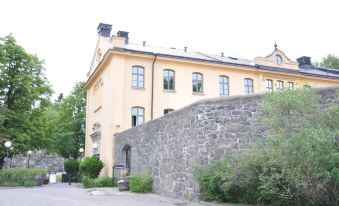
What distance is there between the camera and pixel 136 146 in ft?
65.8

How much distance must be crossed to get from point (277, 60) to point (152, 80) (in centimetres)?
1154

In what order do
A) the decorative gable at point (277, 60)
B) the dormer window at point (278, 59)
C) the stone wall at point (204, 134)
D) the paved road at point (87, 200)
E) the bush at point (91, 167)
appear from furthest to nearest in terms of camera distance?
the dormer window at point (278, 59) → the decorative gable at point (277, 60) → the bush at point (91, 167) → the stone wall at point (204, 134) → the paved road at point (87, 200)

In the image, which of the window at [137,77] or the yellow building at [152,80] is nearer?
the yellow building at [152,80]

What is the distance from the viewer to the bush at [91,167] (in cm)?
2369

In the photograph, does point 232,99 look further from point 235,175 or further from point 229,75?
point 229,75

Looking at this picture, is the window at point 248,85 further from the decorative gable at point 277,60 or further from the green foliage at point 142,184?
the green foliage at point 142,184

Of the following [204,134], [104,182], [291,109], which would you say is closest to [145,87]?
[104,182]

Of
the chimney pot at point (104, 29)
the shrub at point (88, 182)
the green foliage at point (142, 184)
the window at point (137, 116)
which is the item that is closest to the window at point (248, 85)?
the window at point (137, 116)

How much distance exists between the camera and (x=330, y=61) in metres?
46.4

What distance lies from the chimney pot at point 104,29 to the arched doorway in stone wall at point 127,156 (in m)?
11.3

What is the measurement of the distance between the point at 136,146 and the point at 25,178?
34.2ft

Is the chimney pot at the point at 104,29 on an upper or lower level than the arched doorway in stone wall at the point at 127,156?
upper

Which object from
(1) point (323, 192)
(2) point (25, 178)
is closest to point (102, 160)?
(2) point (25, 178)

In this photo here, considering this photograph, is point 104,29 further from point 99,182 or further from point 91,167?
point 99,182
